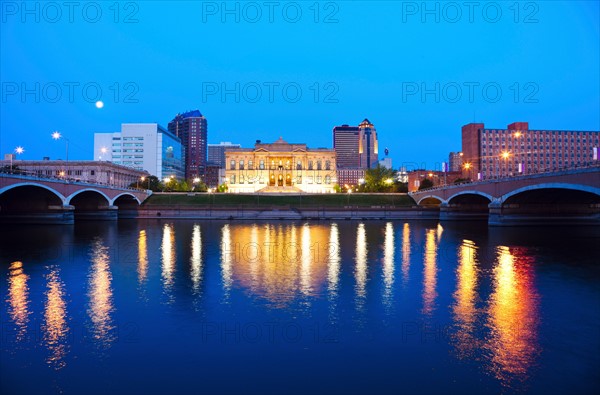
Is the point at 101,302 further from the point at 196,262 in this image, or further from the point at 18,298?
the point at 196,262

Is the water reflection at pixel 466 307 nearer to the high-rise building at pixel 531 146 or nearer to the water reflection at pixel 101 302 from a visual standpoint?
the water reflection at pixel 101 302

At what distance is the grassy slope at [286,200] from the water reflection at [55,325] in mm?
78910

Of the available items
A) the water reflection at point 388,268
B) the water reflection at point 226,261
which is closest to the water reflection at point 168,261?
the water reflection at point 226,261

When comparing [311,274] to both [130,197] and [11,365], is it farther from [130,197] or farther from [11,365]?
[130,197]

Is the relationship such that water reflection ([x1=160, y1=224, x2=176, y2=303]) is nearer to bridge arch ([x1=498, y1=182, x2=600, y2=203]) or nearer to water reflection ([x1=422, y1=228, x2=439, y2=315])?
water reflection ([x1=422, y1=228, x2=439, y2=315])

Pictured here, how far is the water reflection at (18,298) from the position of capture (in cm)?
1775

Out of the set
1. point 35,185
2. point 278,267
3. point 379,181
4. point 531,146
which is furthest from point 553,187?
point 531,146

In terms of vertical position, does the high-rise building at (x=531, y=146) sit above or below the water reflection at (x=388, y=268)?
above

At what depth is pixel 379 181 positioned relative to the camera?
5305 inches

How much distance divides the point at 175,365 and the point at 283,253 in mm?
25265

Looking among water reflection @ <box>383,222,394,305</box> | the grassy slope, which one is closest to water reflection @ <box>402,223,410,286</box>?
water reflection @ <box>383,222,394,305</box>

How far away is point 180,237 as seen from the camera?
174 ft

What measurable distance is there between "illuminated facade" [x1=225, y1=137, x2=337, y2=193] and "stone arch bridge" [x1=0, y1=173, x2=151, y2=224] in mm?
67866

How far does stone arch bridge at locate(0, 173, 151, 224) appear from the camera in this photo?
59147mm
